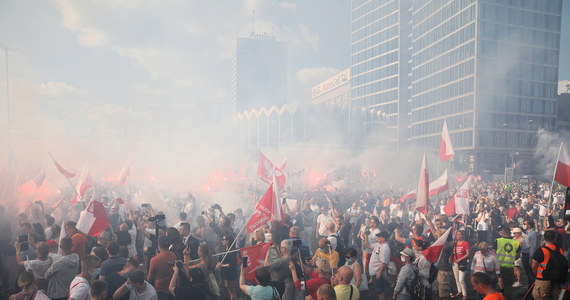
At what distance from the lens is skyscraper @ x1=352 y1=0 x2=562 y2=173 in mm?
62250

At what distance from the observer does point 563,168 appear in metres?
9.41

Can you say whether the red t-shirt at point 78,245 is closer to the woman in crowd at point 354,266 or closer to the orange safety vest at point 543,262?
the woman in crowd at point 354,266

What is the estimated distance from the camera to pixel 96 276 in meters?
6.20

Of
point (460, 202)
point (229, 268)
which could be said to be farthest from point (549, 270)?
point (460, 202)

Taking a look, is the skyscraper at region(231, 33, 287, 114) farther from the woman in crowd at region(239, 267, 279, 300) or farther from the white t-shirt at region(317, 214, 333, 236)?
the woman in crowd at region(239, 267, 279, 300)

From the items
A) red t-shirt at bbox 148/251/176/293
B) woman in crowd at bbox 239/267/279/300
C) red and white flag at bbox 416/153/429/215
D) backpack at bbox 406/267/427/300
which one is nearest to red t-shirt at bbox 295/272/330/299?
woman in crowd at bbox 239/267/279/300

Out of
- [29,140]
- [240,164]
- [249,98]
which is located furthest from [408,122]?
[249,98]

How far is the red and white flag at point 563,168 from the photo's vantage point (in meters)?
9.29

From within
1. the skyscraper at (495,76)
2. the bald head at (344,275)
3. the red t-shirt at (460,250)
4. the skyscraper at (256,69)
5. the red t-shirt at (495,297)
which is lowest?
the red t-shirt at (460,250)

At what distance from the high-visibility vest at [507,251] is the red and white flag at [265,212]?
459 centimetres

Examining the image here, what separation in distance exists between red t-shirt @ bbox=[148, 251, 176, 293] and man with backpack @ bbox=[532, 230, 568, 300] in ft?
19.0

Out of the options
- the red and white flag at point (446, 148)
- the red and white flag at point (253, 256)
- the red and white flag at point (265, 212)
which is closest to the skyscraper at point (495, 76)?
the red and white flag at point (446, 148)

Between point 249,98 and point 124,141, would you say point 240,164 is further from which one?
point 249,98

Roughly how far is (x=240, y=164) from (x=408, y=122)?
145 feet
